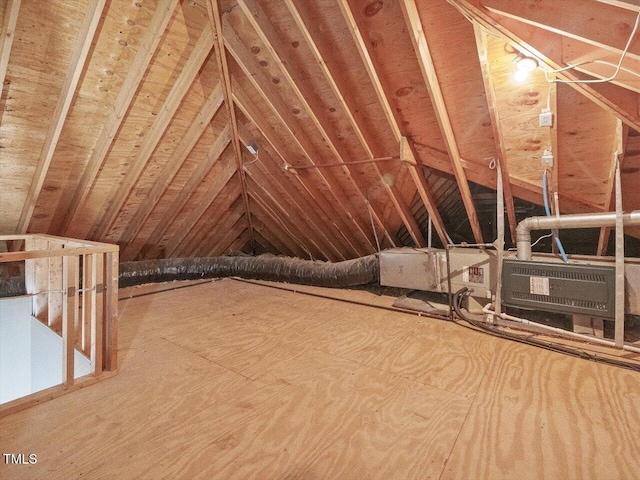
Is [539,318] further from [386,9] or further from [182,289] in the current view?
[182,289]

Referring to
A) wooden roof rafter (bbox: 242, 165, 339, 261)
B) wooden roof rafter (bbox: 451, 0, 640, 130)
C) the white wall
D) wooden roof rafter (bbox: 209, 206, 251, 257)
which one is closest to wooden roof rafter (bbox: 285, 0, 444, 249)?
wooden roof rafter (bbox: 451, 0, 640, 130)

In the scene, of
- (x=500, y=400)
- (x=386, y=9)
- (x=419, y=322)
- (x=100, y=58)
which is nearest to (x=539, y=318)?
(x=419, y=322)

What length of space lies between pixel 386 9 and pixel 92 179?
9.99 ft

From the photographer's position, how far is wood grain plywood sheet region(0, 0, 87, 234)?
207cm

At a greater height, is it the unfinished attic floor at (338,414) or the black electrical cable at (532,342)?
the black electrical cable at (532,342)

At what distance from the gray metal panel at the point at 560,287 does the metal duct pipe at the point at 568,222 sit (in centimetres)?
19

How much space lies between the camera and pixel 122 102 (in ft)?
8.85

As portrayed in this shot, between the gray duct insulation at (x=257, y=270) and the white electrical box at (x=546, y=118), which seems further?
the gray duct insulation at (x=257, y=270)

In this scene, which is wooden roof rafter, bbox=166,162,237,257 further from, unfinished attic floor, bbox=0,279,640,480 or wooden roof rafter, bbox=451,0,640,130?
wooden roof rafter, bbox=451,0,640,130

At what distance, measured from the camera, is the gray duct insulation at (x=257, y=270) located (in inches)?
157

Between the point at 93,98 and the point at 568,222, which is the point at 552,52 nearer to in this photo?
the point at 568,222

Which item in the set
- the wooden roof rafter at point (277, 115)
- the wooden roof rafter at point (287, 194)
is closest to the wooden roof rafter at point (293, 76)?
the wooden roof rafter at point (277, 115)

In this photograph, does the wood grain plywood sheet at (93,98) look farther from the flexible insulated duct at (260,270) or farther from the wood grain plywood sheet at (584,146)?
the wood grain plywood sheet at (584,146)

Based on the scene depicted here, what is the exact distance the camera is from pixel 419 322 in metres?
3.06
